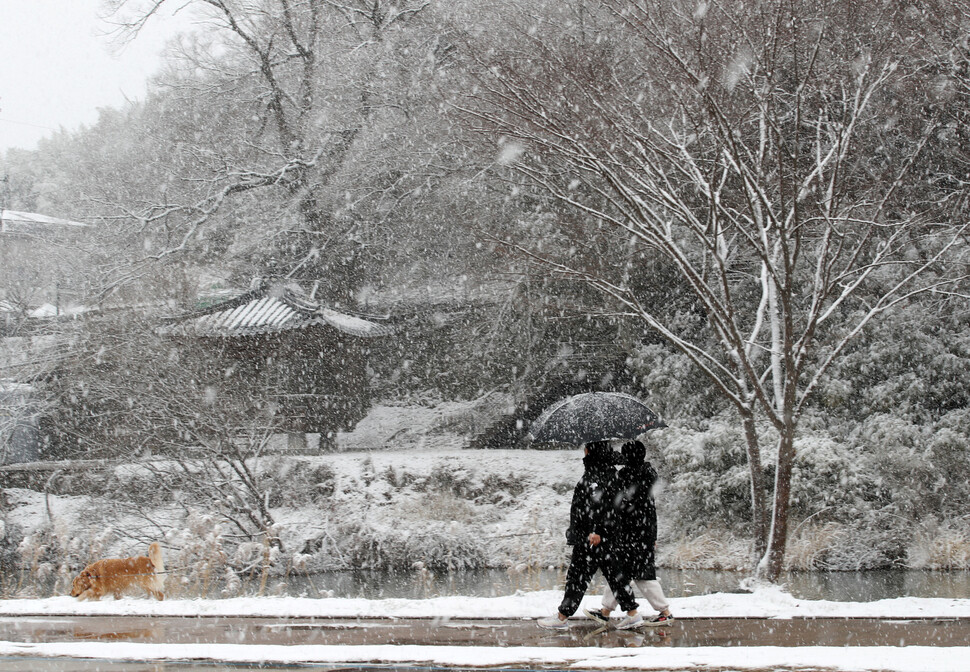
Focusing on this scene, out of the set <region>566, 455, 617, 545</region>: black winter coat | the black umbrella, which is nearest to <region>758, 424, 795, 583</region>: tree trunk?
the black umbrella

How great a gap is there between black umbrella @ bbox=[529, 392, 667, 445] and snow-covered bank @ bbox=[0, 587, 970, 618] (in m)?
1.24

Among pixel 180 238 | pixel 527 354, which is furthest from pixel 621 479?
pixel 180 238

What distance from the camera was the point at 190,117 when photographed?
70.5 ft

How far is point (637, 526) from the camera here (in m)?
4.89

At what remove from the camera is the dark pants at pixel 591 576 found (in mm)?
4863


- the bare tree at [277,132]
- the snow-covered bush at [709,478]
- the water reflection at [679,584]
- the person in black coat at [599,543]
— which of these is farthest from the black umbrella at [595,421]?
the bare tree at [277,132]

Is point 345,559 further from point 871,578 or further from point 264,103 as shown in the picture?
point 264,103

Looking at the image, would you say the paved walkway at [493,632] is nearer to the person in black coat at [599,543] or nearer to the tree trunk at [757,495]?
the person in black coat at [599,543]

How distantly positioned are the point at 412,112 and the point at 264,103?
6.22 meters

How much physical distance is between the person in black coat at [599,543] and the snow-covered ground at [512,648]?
476 mm

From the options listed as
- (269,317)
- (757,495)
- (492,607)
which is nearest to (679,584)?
(757,495)

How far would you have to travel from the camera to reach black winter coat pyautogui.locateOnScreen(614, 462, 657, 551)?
16.0 ft

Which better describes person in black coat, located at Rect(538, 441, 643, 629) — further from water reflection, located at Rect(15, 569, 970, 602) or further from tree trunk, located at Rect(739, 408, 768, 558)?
water reflection, located at Rect(15, 569, 970, 602)

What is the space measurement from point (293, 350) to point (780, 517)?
1209 cm
